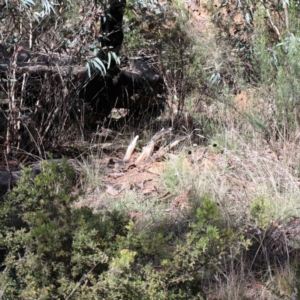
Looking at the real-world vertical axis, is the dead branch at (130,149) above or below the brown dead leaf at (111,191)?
above

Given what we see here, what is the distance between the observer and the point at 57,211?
3023 millimetres

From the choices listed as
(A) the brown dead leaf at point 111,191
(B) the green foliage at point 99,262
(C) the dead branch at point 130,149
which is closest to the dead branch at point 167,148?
(C) the dead branch at point 130,149

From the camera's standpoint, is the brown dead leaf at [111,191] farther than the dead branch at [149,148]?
No

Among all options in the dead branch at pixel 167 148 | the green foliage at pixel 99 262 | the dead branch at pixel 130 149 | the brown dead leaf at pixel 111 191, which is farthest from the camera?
the dead branch at pixel 130 149

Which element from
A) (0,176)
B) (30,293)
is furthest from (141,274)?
(0,176)

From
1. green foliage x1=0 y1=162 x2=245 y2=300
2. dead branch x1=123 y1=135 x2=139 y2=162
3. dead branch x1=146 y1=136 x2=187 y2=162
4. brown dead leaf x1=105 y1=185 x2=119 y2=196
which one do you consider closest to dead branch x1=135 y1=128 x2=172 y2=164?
dead branch x1=146 y1=136 x2=187 y2=162

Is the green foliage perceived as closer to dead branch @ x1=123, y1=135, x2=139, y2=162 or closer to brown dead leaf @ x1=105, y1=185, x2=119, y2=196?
brown dead leaf @ x1=105, y1=185, x2=119, y2=196

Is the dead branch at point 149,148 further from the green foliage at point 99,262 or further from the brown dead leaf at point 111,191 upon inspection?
the green foliage at point 99,262

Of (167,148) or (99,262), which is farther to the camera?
(167,148)

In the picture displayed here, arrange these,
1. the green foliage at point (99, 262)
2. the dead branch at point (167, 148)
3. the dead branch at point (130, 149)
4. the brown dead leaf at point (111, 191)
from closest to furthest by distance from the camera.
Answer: the green foliage at point (99, 262) < the brown dead leaf at point (111, 191) < the dead branch at point (167, 148) < the dead branch at point (130, 149)

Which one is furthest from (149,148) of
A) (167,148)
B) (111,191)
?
(111,191)

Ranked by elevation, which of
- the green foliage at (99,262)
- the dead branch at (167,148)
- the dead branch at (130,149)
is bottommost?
the dead branch at (130,149)

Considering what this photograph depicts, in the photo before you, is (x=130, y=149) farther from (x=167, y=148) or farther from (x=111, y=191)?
(x=111, y=191)

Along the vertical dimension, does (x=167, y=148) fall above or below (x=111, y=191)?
above
